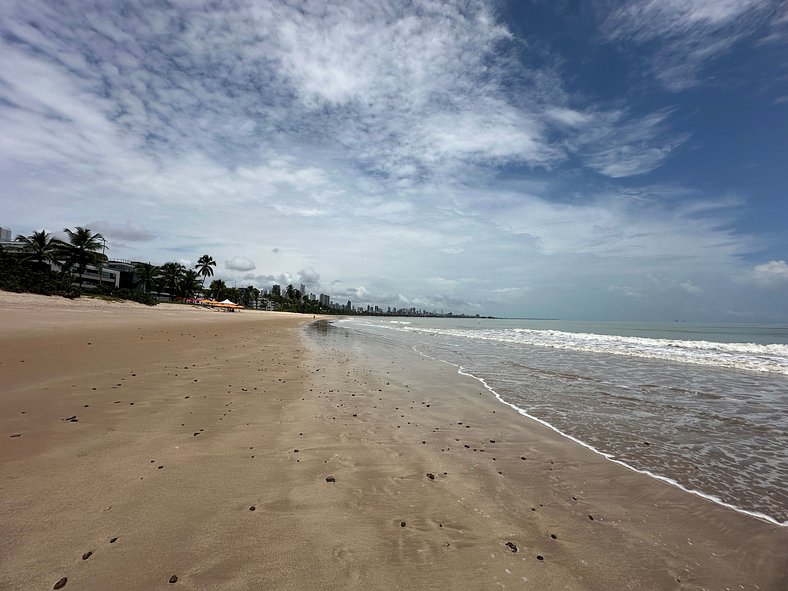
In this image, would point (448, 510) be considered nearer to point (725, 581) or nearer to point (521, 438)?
point (725, 581)

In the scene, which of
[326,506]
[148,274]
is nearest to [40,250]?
[148,274]

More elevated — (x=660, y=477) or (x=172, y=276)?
(x=172, y=276)

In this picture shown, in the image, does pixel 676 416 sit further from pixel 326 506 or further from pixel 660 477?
pixel 326 506

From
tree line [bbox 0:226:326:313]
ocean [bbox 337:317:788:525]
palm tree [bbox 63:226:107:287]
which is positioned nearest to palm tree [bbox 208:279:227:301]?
tree line [bbox 0:226:326:313]

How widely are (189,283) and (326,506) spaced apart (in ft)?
386

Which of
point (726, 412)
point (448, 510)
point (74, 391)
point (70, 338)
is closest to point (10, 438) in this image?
point (74, 391)

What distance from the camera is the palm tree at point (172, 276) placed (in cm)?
10164

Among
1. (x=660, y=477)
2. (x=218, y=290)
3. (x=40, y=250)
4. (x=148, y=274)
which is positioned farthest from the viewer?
(x=218, y=290)

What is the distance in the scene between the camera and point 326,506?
13.0ft

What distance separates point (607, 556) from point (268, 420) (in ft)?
18.0

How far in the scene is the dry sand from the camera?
298 centimetres

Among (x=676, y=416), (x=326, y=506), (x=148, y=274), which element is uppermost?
(x=148, y=274)

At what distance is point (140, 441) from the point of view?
532cm

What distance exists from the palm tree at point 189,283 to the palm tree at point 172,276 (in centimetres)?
103
